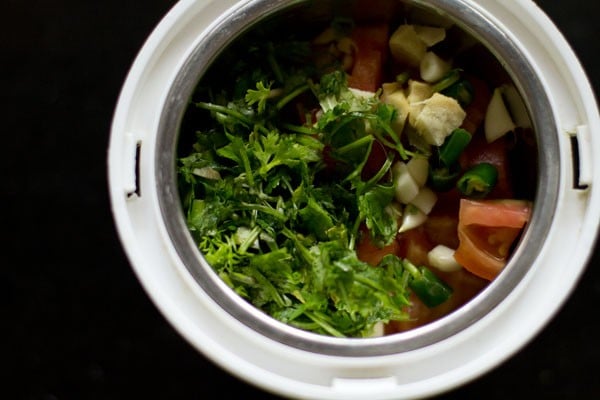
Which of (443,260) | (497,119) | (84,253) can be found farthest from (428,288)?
(84,253)

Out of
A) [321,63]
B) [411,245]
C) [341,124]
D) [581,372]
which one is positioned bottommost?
[581,372]

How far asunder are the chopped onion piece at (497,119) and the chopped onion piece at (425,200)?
0.09 metres

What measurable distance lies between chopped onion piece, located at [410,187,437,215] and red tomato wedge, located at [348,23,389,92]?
13 cm

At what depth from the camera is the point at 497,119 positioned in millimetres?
833

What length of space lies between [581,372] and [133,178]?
626 millimetres

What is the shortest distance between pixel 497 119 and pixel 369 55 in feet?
0.52

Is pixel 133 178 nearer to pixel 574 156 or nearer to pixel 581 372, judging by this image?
pixel 574 156

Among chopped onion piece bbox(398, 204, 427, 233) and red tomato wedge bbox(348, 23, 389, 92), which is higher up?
red tomato wedge bbox(348, 23, 389, 92)

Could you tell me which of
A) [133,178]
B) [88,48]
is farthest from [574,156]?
[88,48]

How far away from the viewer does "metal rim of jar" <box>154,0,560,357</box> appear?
739mm

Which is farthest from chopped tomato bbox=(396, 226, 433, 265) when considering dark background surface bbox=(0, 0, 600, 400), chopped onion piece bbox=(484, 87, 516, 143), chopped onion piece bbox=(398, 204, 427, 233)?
dark background surface bbox=(0, 0, 600, 400)

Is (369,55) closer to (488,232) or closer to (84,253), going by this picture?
(488,232)

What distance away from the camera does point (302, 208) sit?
2.67 ft

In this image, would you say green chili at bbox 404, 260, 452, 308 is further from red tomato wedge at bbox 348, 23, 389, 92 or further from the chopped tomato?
red tomato wedge at bbox 348, 23, 389, 92
